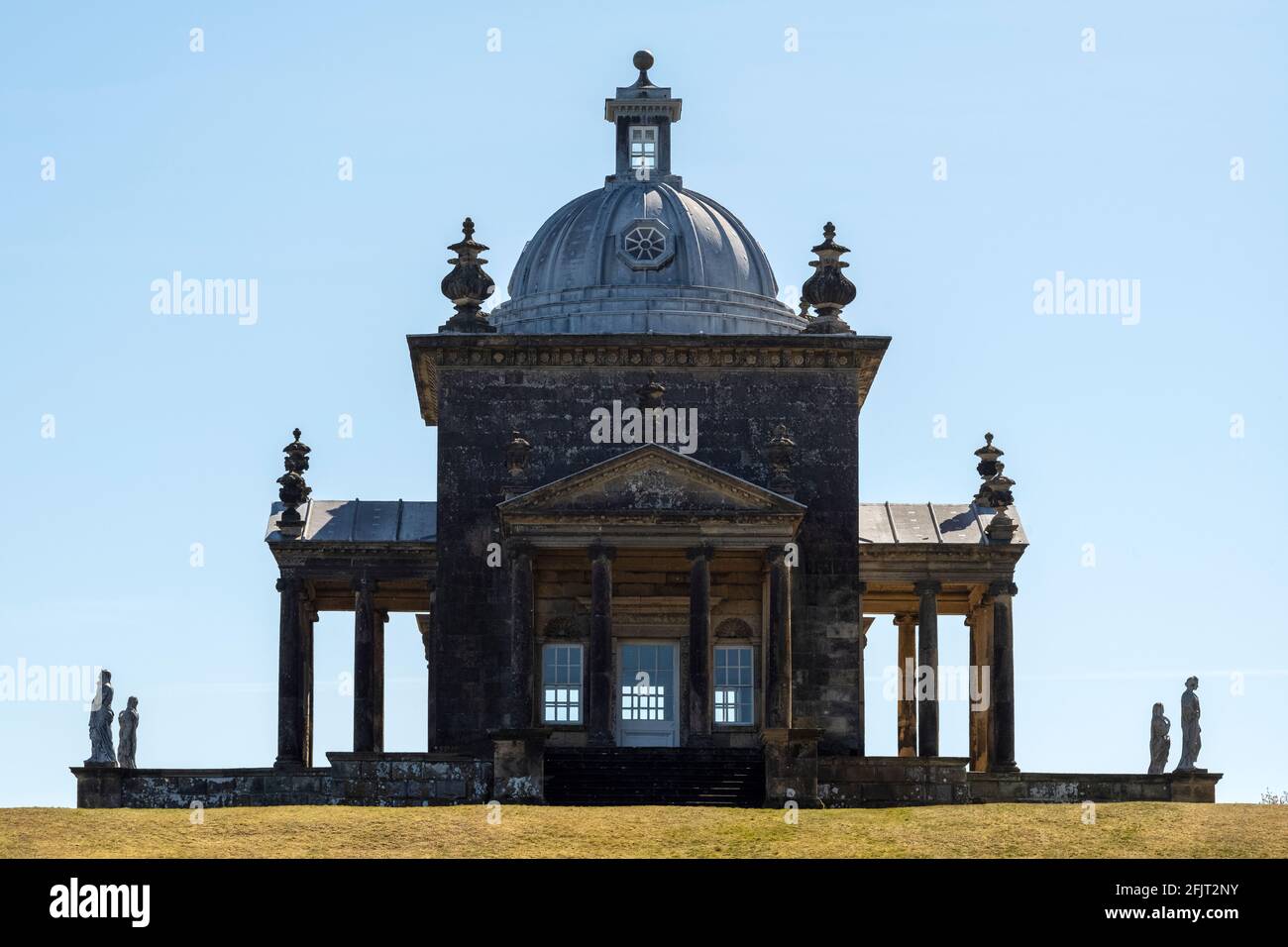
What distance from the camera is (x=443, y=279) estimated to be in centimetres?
6091

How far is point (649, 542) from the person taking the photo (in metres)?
56.2

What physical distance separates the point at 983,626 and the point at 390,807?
20273mm

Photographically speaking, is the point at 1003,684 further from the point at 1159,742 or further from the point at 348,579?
the point at 348,579

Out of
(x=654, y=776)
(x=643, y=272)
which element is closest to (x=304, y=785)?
(x=654, y=776)

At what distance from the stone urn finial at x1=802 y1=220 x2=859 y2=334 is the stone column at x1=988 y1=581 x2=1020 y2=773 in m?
7.19

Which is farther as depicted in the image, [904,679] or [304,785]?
[904,679]

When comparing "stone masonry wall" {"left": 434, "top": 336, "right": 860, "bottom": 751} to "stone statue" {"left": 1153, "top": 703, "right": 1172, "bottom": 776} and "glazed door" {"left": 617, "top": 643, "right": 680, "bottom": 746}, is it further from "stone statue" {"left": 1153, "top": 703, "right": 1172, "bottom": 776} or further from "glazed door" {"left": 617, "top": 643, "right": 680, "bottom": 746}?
"stone statue" {"left": 1153, "top": 703, "right": 1172, "bottom": 776}

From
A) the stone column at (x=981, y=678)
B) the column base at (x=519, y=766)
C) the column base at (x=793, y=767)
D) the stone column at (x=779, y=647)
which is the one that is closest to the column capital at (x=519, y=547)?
the stone column at (x=779, y=647)

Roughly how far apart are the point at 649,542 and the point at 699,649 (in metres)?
2.57

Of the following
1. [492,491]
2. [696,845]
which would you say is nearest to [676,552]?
[492,491]

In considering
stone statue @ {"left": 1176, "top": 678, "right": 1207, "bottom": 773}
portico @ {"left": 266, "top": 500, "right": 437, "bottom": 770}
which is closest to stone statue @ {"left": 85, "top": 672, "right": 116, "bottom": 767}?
portico @ {"left": 266, "top": 500, "right": 437, "bottom": 770}

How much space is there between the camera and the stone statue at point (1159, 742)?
55438 mm

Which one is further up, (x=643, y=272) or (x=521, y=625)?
(x=643, y=272)

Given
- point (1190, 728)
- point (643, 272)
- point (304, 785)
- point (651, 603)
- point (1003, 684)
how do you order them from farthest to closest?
point (643, 272), point (1003, 684), point (651, 603), point (1190, 728), point (304, 785)
